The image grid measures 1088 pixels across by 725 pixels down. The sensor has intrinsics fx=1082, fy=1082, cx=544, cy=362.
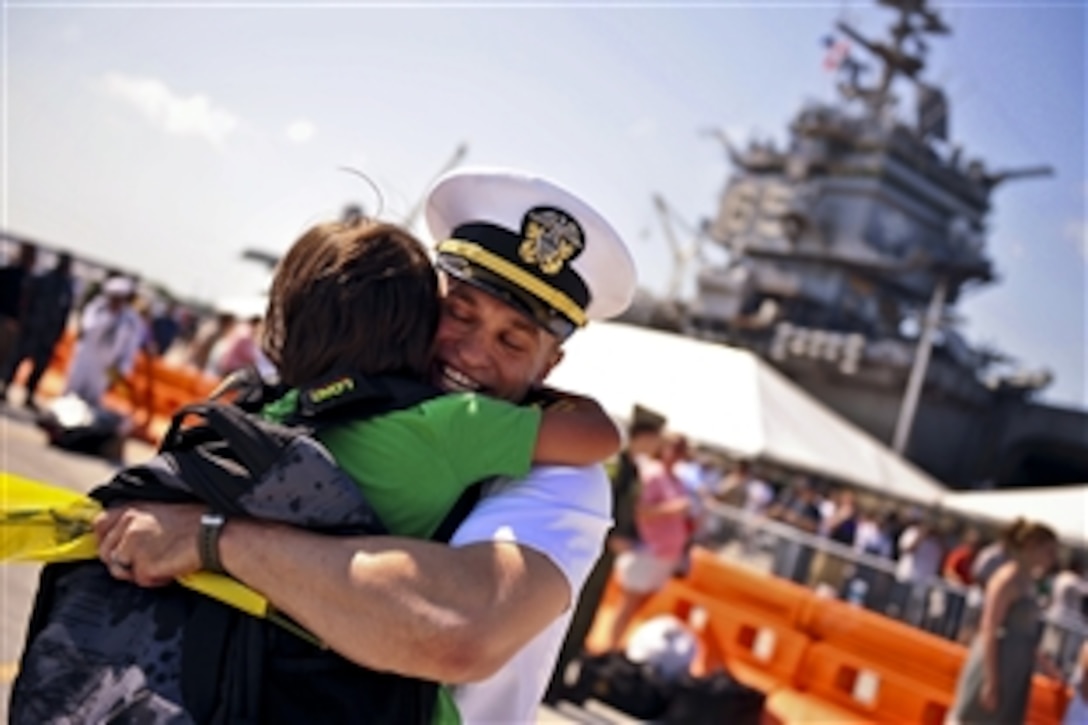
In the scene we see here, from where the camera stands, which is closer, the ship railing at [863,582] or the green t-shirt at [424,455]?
the green t-shirt at [424,455]

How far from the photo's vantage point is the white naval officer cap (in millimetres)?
1896

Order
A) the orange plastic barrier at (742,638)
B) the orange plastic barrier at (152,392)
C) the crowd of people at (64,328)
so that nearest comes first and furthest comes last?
1. the orange plastic barrier at (742,638)
2. the crowd of people at (64,328)
3. the orange plastic barrier at (152,392)

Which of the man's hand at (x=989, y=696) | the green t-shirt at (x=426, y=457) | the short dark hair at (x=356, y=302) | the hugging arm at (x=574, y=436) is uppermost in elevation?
the short dark hair at (x=356, y=302)

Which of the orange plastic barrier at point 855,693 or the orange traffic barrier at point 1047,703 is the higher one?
the orange traffic barrier at point 1047,703

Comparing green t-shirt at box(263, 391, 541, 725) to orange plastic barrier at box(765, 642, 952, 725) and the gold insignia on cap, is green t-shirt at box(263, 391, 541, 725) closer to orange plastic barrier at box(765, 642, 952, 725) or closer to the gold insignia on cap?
the gold insignia on cap

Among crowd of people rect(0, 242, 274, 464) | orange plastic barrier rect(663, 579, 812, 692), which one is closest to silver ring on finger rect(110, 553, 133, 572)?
orange plastic barrier rect(663, 579, 812, 692)

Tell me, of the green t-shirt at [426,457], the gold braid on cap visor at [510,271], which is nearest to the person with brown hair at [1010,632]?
the gold braid on cap visor at [510,271]

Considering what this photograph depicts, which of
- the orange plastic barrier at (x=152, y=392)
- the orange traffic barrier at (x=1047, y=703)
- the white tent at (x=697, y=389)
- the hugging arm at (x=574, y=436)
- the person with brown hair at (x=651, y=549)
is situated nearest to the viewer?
the hugging arm at (x=574, y=436)

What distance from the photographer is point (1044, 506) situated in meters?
12.6

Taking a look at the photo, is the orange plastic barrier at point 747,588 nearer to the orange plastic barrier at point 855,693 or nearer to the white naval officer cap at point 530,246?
the orange plastic barrier at point 855,693

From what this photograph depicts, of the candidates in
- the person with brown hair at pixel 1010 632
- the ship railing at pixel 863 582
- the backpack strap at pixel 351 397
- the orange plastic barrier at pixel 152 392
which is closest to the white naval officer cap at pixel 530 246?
the backpack strap at pixel 351 397

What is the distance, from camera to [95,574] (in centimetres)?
159

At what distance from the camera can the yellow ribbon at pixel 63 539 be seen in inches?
60.0

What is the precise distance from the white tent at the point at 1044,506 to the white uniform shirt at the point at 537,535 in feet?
31.9
